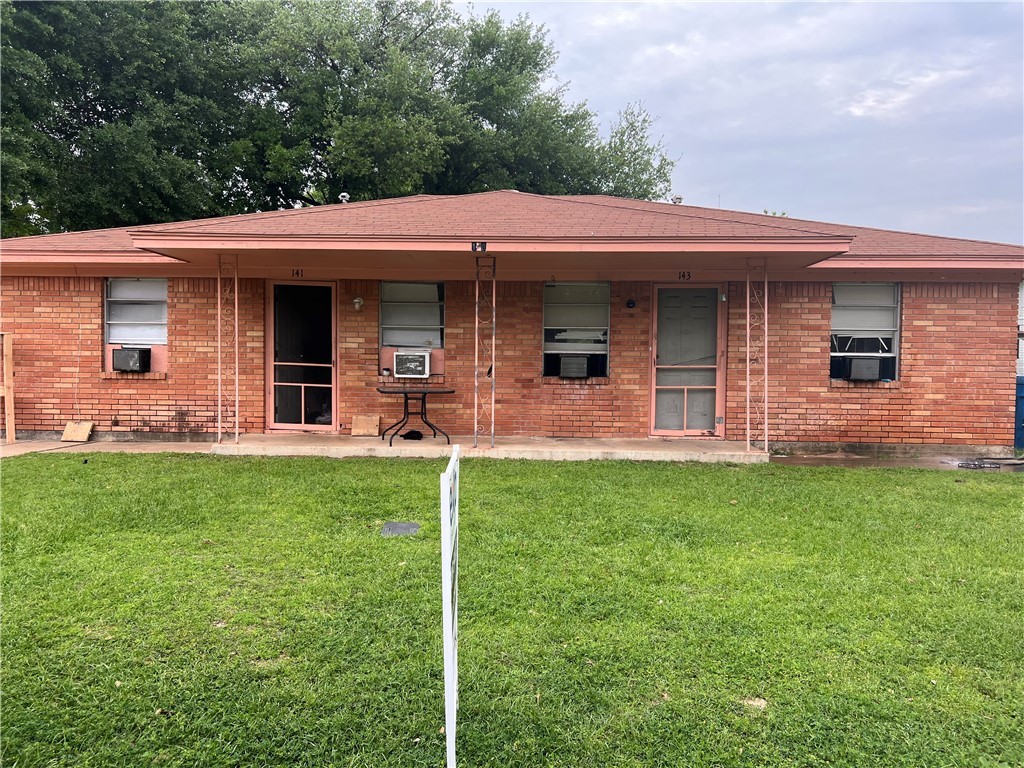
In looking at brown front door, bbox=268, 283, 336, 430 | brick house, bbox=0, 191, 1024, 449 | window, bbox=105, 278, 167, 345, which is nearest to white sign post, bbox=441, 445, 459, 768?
brick house, bbox=0, 191, 1024, 449

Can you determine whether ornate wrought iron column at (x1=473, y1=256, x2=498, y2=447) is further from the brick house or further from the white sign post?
the white sign post

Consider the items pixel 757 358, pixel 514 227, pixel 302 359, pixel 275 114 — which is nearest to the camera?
pixel 514 227

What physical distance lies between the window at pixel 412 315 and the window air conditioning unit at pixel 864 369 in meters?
5.75

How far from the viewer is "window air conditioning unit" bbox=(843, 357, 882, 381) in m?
8.07

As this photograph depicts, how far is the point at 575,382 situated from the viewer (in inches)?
334

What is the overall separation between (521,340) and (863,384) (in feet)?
15.6

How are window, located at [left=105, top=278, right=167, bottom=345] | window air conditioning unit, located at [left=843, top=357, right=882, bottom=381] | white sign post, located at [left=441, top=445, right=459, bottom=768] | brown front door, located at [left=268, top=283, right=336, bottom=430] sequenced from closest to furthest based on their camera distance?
white sign post, located at [left=441, top=445, right=459, bottom=768] < window air conditioning unit, located at [left=843, top=357, right=882, bottom=381] < window, located at [left=105, top=278, right=167, bottom=345] < brown front door, located at [left=268, top=283, right=336, bottom=430]

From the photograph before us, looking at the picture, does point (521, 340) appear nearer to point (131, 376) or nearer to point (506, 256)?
point (506, 256)

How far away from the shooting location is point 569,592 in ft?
11.4

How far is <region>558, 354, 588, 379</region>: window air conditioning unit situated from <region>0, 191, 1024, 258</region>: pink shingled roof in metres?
1.94

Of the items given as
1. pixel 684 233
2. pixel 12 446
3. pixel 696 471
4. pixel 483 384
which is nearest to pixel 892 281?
pixel 684 233

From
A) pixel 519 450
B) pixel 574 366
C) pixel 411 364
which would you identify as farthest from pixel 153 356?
pixel 574 366

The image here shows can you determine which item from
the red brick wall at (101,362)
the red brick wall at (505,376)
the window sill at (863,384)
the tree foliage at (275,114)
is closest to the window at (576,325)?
the red brick wall at (505,376)

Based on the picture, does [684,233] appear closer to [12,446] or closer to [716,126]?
[12,446]
